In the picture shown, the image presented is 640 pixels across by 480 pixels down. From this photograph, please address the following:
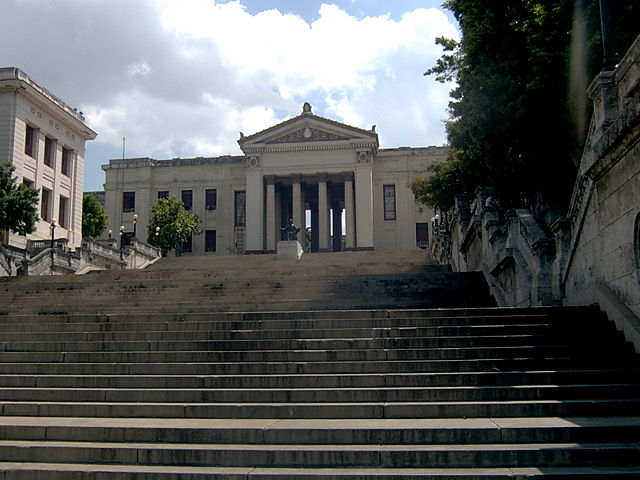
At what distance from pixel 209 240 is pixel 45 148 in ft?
65.9

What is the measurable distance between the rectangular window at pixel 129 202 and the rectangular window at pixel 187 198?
475 centimetres

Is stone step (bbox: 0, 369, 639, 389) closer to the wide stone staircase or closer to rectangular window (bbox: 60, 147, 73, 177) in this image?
the wide stone staircase

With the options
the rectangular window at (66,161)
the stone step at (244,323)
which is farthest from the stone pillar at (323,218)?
the stone step at (244,323)

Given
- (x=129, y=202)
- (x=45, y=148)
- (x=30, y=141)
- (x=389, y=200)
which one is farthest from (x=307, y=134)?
(x=30, y=141)

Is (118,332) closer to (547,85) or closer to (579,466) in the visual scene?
(579,466)

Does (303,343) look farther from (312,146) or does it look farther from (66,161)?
A: (312,146)

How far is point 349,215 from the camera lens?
53781 mm

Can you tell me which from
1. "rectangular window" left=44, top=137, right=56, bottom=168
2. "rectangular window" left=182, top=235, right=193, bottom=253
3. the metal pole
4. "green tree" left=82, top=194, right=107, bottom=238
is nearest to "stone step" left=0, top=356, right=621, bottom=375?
the metal pole

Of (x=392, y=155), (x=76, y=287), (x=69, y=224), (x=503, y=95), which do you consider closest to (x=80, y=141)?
(x=69, y=224)

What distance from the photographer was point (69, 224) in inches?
1726

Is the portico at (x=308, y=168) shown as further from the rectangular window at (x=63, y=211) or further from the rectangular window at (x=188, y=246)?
the rectangular window at (x=63, y=211)

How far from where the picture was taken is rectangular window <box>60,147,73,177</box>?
44.3 meters

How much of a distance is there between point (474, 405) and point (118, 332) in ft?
19.9

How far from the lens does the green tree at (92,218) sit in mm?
52969
